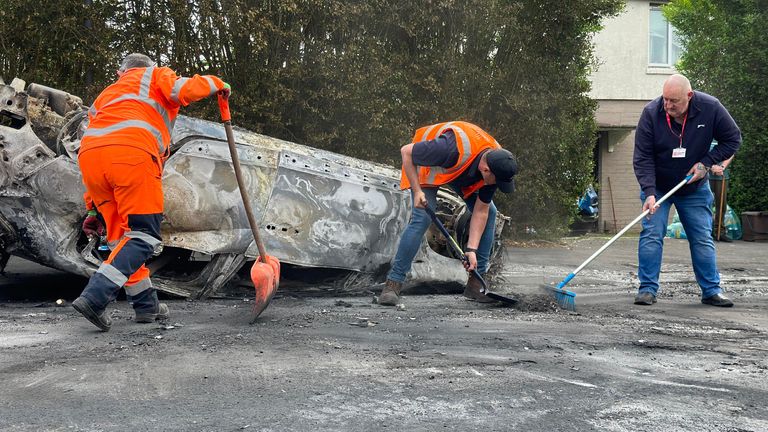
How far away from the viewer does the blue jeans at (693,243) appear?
648 centimetres

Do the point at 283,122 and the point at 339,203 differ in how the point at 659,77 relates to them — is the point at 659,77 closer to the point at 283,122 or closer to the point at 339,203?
the point at 283,122

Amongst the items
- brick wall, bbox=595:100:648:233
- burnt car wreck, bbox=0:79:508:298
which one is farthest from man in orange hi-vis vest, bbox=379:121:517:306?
brick wall, bbox=595:100:648:233

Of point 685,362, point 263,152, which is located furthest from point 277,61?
point 685,362

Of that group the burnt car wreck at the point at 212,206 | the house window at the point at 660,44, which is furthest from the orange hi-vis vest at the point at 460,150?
the house window at the point at 660,44

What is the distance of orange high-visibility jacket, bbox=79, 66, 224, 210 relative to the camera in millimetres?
4840

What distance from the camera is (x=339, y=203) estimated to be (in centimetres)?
618

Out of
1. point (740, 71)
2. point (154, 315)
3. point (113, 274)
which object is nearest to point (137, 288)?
point (154, 315)

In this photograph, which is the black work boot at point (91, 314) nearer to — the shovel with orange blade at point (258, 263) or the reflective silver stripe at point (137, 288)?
the reflective silver stripe at point (137, 288)

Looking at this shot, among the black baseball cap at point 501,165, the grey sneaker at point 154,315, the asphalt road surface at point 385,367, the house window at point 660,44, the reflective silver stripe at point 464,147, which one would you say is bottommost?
the asphalt road surface at point 385,367

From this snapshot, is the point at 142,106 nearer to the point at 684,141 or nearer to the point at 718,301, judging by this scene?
the point at 684,141

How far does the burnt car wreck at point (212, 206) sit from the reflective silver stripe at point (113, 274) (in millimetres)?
793

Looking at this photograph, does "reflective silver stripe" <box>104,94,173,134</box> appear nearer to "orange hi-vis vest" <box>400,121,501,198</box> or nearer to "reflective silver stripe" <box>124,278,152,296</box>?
"reflective silver stripe" <box>124,278,152,296</box>

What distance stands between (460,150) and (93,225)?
100 inches

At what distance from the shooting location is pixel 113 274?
187 inches
